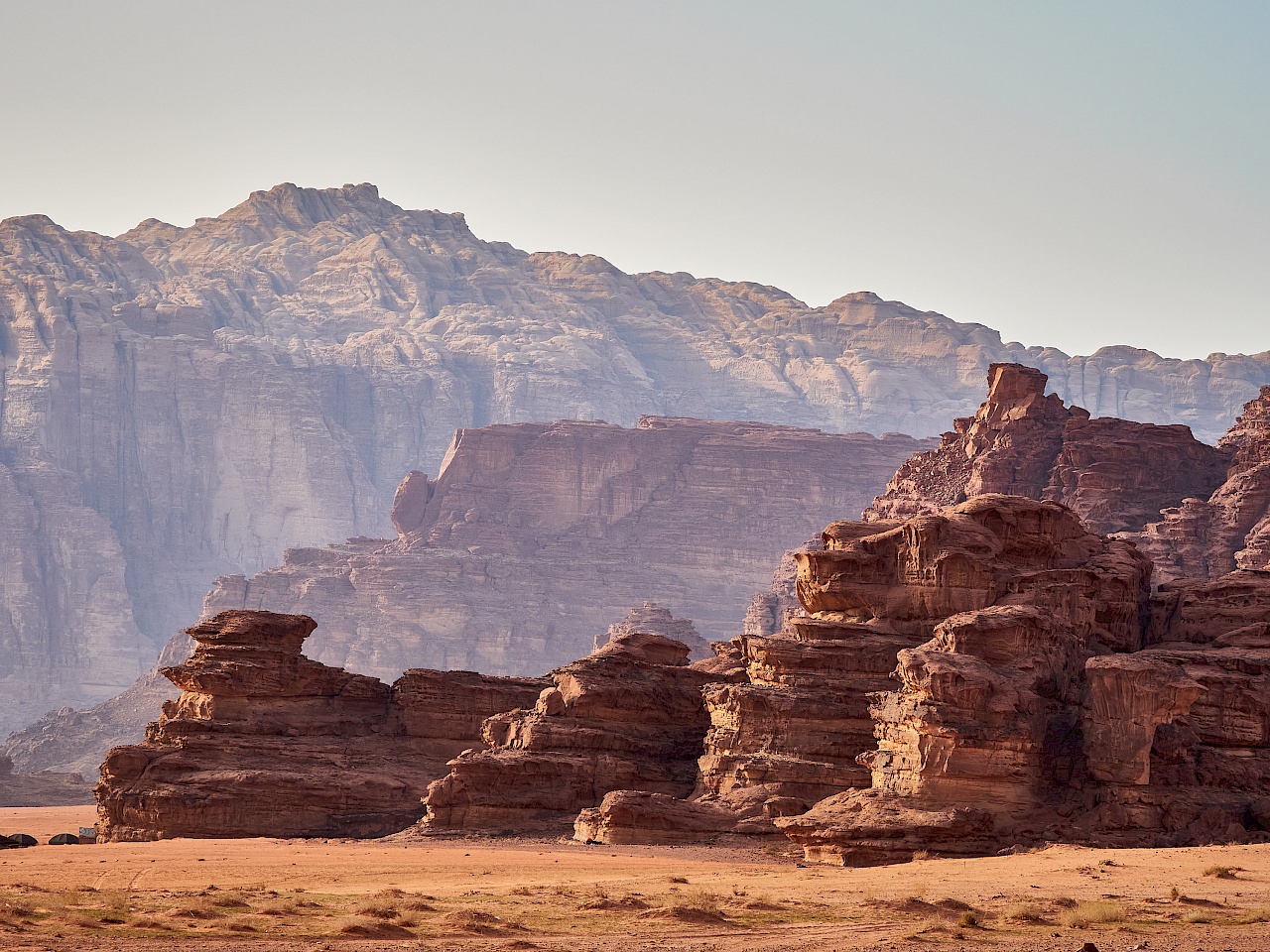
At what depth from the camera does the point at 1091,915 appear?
101ft

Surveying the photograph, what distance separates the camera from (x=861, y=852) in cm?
4031

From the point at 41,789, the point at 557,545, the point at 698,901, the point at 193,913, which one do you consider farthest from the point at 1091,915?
the point at 557,545

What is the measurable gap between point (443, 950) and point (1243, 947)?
35.5ft

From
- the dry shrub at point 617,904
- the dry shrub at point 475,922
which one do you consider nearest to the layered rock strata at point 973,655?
the dry shrub at point 617,904

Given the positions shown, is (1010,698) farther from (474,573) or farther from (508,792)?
(474,573)

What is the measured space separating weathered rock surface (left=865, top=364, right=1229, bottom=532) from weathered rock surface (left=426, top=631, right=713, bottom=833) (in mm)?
41686

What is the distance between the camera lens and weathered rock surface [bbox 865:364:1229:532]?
94438 mm

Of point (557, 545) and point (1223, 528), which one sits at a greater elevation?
point (557, 545)

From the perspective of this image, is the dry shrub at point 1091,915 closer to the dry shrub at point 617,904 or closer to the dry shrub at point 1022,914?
the dry shrub at point 1022,914

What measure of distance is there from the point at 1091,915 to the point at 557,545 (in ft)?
528

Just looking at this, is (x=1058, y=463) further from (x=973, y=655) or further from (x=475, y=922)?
(x=475, y=922)

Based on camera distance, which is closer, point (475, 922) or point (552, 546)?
point (475, 922)

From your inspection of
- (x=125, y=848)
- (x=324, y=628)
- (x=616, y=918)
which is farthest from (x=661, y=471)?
(x=616, y=918)

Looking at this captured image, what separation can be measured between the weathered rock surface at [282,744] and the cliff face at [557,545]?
113 metres
